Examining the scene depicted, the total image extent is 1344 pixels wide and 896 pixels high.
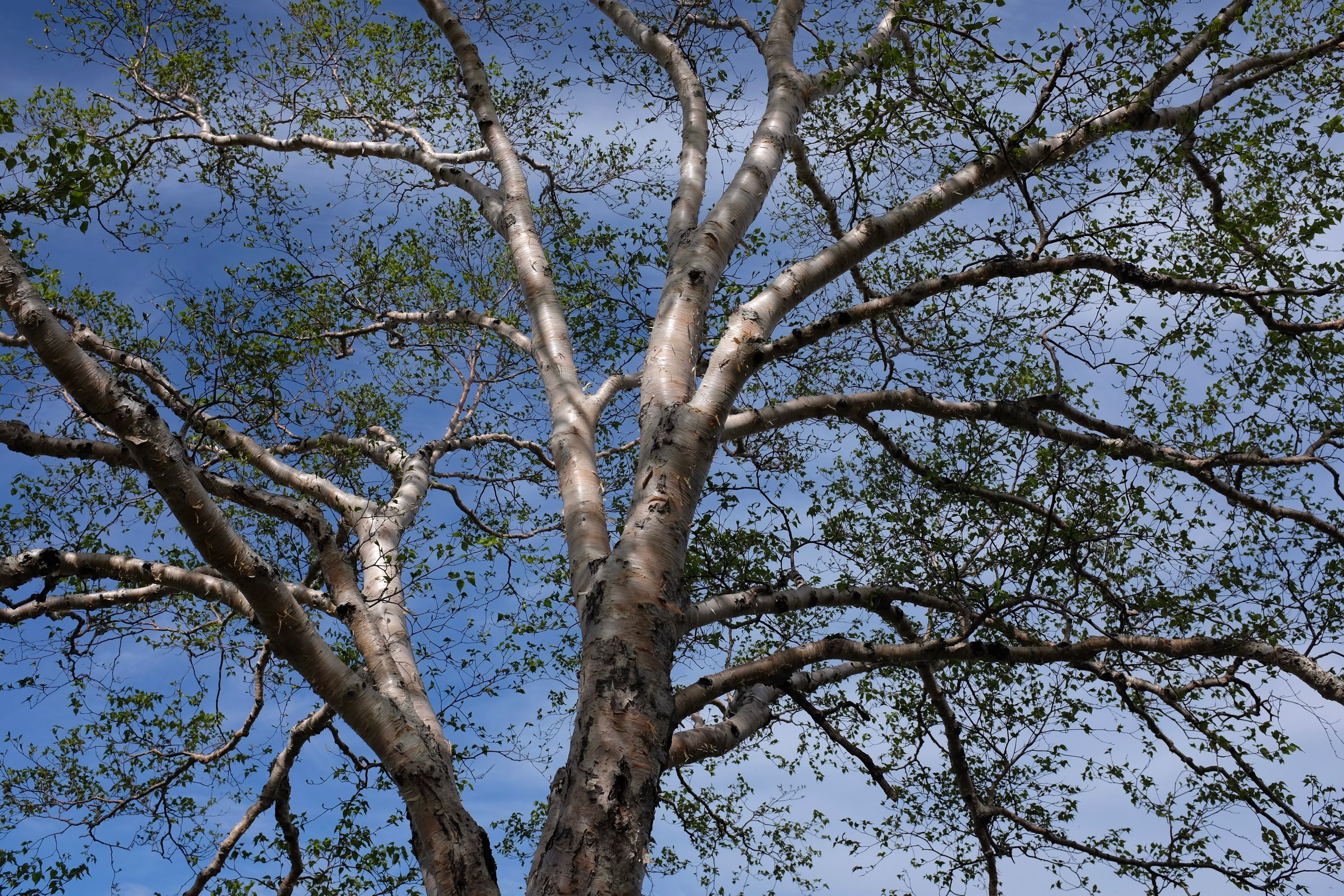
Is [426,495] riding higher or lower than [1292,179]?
lower

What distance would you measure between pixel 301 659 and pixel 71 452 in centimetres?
245

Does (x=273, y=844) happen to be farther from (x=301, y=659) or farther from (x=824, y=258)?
(x=824, y=258)

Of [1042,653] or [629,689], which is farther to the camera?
[1042,653]

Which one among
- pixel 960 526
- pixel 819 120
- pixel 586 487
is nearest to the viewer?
pixel 586 487

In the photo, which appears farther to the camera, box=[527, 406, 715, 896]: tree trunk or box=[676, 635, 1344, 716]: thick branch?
box=[676, 635, 1344, 716]: thick branch

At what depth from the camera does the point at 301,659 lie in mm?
5504

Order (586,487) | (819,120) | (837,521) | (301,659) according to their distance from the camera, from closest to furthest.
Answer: (301,659) → (586,487) → (837,521) → (819,120)

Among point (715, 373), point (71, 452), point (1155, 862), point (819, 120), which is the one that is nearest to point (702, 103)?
point (819, 120)

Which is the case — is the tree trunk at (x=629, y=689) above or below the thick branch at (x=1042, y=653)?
below

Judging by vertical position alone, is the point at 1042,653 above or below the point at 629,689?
above

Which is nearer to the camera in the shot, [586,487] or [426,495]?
[586,487]

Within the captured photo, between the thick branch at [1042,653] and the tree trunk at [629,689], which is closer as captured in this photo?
the tree trunk at [629,689]

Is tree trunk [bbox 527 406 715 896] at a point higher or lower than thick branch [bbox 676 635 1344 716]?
lower

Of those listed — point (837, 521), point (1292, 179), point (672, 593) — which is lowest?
point (672, 593)
